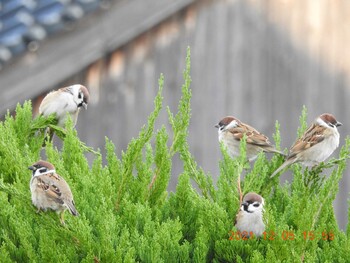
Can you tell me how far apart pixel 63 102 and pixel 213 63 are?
4287 millimetres

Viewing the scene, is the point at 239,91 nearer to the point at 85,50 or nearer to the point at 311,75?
the point at 311,75

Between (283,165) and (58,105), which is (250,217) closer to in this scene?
(283,165)

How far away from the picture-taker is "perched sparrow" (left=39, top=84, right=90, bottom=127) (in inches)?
180

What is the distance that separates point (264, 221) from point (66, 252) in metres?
0.62

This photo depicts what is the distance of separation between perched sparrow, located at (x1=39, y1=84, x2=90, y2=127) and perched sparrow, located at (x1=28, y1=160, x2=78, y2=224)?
73 centimetres

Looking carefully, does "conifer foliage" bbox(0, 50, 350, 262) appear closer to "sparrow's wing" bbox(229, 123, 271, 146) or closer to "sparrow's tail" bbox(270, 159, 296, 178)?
"sparrow's tail" bbox(270, 159, 296, 178)

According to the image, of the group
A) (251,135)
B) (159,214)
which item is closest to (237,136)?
(251,135)

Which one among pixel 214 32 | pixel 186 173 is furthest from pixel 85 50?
pixel 186 173

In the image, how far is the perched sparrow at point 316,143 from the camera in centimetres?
412

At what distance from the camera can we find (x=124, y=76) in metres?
8.59
